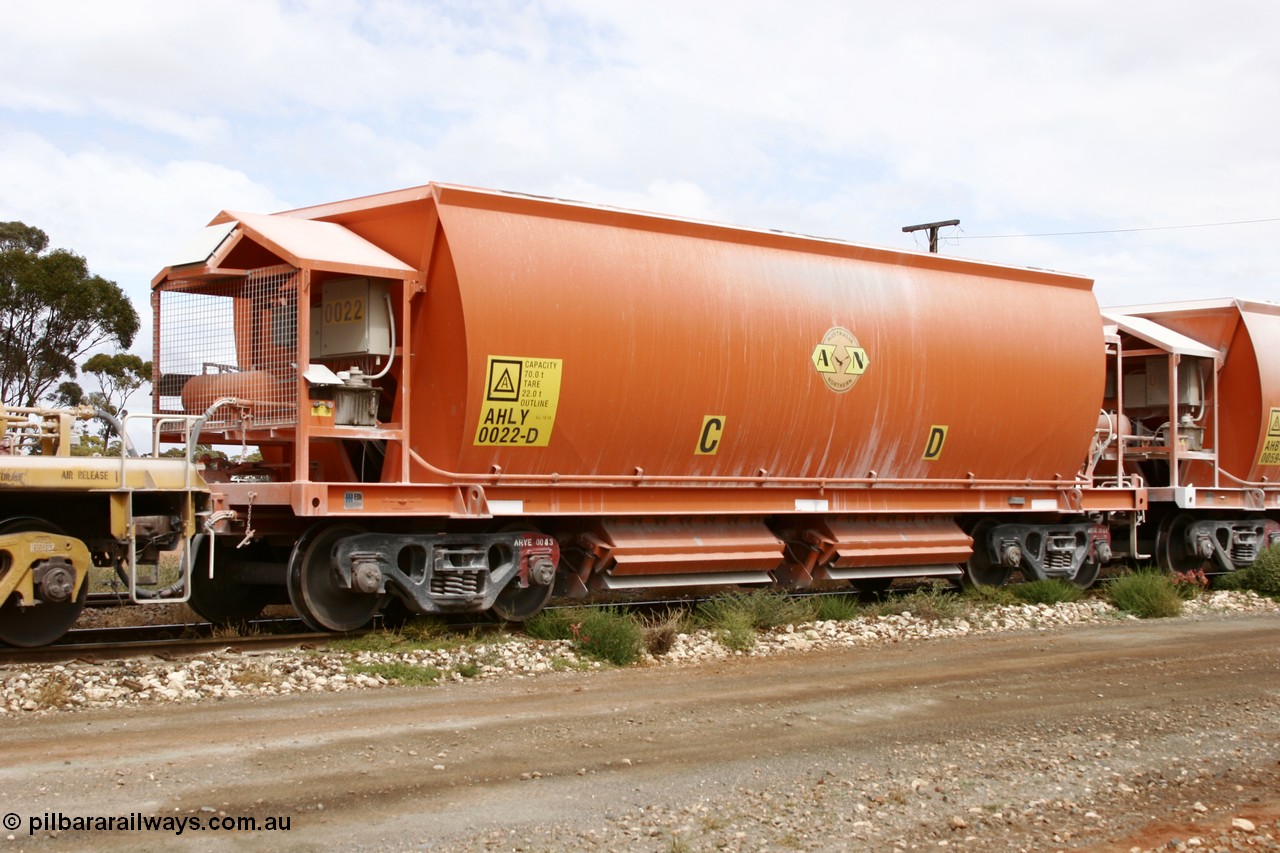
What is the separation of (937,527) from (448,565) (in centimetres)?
662

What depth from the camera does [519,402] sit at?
1170cm

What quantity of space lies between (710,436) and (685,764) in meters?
6.21

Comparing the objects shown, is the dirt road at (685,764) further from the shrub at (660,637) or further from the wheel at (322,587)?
the wheel at (322,587)

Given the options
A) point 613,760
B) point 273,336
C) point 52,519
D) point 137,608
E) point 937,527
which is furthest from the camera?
point 937,527

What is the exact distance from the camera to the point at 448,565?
11734mm

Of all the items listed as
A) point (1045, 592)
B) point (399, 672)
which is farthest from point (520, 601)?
point (1045, 592)

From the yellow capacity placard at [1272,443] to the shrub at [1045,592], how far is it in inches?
181

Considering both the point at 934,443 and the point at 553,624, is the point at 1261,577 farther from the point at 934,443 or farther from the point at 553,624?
the point at 553,624

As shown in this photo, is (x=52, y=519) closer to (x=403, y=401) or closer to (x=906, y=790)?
(x=403, y=401)

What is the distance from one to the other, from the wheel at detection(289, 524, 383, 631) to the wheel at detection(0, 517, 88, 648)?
1.72 meters

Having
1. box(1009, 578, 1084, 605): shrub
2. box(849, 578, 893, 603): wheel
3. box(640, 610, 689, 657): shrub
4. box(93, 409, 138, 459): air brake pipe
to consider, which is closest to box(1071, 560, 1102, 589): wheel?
box(1009, 578, 1084, 605): shrub

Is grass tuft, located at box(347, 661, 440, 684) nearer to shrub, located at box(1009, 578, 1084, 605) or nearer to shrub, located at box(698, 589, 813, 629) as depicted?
shrub, located at box(698, 589, 813, 629)

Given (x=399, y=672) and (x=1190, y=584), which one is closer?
(x=399, y=672)

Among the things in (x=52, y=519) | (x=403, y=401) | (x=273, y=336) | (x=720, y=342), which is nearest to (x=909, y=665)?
(x=720, y=342)
